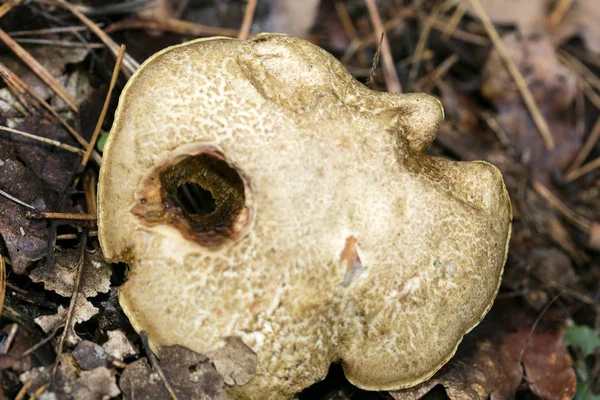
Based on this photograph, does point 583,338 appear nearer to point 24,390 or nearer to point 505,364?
point 505,364

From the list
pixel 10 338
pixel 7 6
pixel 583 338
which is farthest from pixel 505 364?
pixel 7 6

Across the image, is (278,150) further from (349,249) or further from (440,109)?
Result: (440,109)

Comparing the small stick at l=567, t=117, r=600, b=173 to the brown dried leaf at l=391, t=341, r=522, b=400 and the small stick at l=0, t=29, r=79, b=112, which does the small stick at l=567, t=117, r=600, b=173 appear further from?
the small stick at l=0, t=29, r=79, b=112

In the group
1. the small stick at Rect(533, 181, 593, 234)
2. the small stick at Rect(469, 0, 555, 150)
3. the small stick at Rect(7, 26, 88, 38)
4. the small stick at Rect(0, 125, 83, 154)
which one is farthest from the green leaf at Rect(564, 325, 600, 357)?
the small stick at Rect(7, 26, 88, 38)

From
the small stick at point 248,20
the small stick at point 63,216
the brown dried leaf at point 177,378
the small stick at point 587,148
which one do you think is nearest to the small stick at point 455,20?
the small stick at point 587,148

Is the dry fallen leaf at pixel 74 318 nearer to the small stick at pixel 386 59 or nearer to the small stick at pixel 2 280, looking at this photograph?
the small stick at pixel 2 280

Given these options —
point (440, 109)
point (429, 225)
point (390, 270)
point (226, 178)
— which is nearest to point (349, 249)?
point (390, 270)
